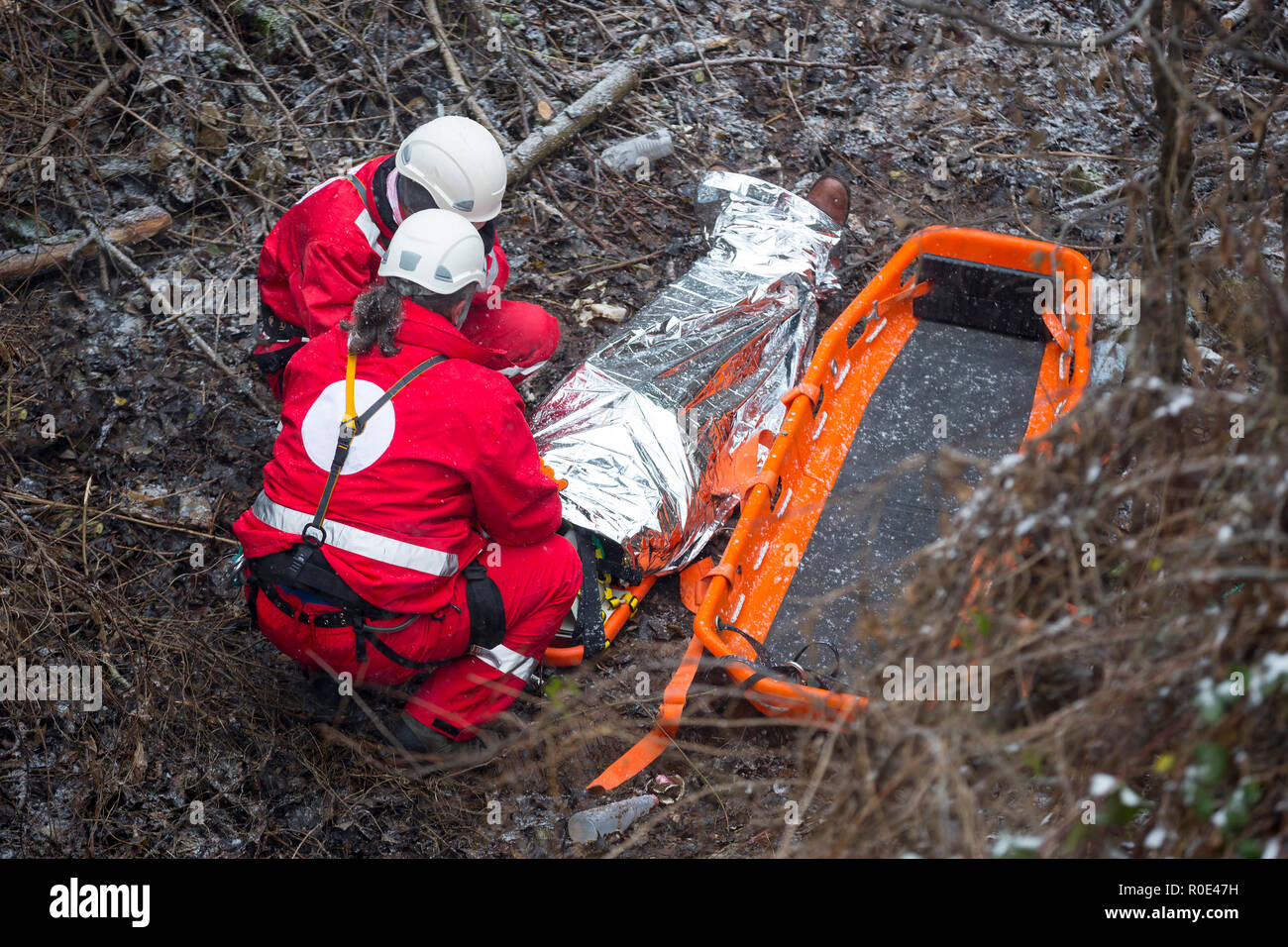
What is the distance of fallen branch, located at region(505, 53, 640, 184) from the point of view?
506cm

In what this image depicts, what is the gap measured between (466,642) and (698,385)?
133 centimetres

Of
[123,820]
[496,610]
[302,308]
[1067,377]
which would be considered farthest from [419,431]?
[1067,377]

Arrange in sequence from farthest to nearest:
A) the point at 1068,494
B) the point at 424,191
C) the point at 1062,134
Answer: the point at 1062,134 → the point at 424,191 → the point at 1068,494

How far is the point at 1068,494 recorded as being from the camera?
6.66 feet

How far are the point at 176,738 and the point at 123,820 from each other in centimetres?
28

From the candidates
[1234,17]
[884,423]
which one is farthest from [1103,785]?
[1234,17]

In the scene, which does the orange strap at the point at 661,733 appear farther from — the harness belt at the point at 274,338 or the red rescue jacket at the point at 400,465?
the harness belt at the point at 274,338

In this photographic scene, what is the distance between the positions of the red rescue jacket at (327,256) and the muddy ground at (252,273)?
23.2 inches

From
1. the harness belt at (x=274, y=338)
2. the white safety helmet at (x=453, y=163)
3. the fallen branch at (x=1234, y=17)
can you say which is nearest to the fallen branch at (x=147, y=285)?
the harness belt at (x=274, y=338)

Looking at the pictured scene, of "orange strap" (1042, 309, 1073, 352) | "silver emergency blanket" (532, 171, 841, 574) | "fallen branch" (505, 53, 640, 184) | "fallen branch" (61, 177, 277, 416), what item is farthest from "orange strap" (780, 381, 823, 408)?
"fallen branch" (61, 177, 277, 416)

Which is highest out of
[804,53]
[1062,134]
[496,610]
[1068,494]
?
[804,53]

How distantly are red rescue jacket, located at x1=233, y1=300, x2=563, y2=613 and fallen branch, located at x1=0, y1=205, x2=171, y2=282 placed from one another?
205cm

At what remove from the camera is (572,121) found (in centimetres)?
525

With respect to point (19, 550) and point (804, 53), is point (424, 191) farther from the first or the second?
point (804, 53)
